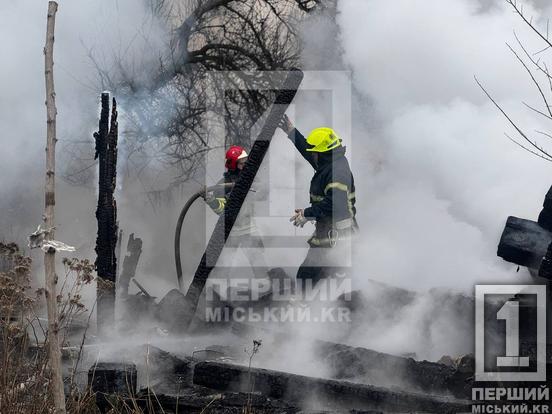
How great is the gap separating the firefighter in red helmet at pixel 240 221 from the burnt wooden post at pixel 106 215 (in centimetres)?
154

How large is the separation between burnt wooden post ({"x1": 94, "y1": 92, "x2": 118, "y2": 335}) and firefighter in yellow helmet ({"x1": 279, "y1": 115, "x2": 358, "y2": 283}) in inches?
72.7

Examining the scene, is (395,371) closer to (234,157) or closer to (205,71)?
(234,157)

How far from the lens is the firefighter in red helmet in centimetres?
908

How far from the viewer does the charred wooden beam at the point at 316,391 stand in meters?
5.48

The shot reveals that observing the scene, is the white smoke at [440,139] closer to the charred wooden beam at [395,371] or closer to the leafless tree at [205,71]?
the charred wooden beam at [395,371]

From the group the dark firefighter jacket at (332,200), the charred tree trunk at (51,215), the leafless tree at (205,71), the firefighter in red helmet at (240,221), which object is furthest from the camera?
the leafless tree at (205,71)

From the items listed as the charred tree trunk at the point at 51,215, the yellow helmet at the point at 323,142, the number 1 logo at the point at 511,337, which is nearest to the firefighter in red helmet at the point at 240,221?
the yellow helmet at the point at 323,142

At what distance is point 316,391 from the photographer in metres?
5.73

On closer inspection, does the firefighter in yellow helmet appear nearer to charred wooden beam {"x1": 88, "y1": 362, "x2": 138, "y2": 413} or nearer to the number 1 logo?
the number 1 logo

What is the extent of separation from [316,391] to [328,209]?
2.58 metres

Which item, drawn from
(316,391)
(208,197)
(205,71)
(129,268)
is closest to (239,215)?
(208,197)

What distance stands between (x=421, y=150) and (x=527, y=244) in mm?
3664

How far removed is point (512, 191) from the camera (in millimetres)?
8336

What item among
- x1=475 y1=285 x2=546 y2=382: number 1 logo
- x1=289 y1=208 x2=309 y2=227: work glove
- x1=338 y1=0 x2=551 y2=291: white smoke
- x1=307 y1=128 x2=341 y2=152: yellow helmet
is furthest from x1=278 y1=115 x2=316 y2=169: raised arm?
x1=475 y1=285 x2=546 y2=382: number 1 logo
